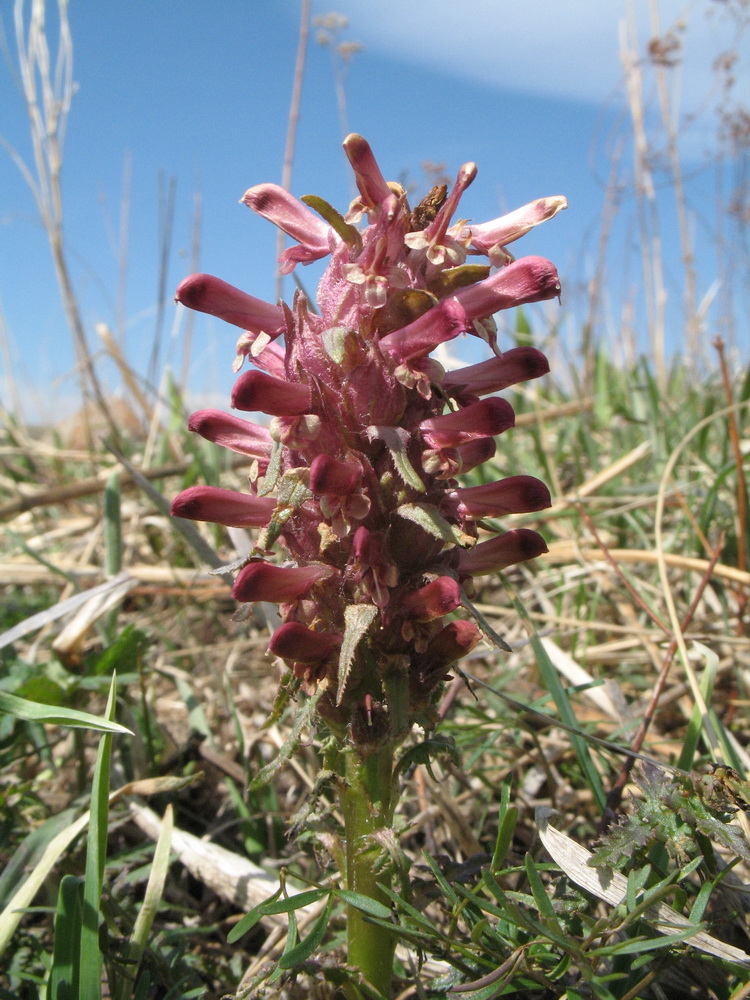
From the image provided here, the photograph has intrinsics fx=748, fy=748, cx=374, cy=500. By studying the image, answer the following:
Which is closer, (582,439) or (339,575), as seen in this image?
(339,575)

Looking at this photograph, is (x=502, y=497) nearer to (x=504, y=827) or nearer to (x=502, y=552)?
(x=502, y=552)

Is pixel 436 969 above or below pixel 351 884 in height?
below

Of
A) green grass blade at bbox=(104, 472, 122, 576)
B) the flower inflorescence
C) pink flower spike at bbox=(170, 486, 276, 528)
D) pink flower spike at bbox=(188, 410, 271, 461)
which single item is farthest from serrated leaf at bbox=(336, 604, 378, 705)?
green grass blade at bbox=(104, 472, 122, 576)

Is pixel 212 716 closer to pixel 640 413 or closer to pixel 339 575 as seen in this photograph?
pixel 339 575

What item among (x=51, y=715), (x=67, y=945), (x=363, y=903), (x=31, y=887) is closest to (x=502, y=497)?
(x=363, y=903)

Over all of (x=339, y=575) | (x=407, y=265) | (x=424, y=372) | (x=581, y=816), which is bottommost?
(x=581, y=816)

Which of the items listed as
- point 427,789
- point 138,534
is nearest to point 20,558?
point 138,534

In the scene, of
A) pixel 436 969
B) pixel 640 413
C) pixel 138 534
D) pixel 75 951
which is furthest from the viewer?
pixel 640 413
